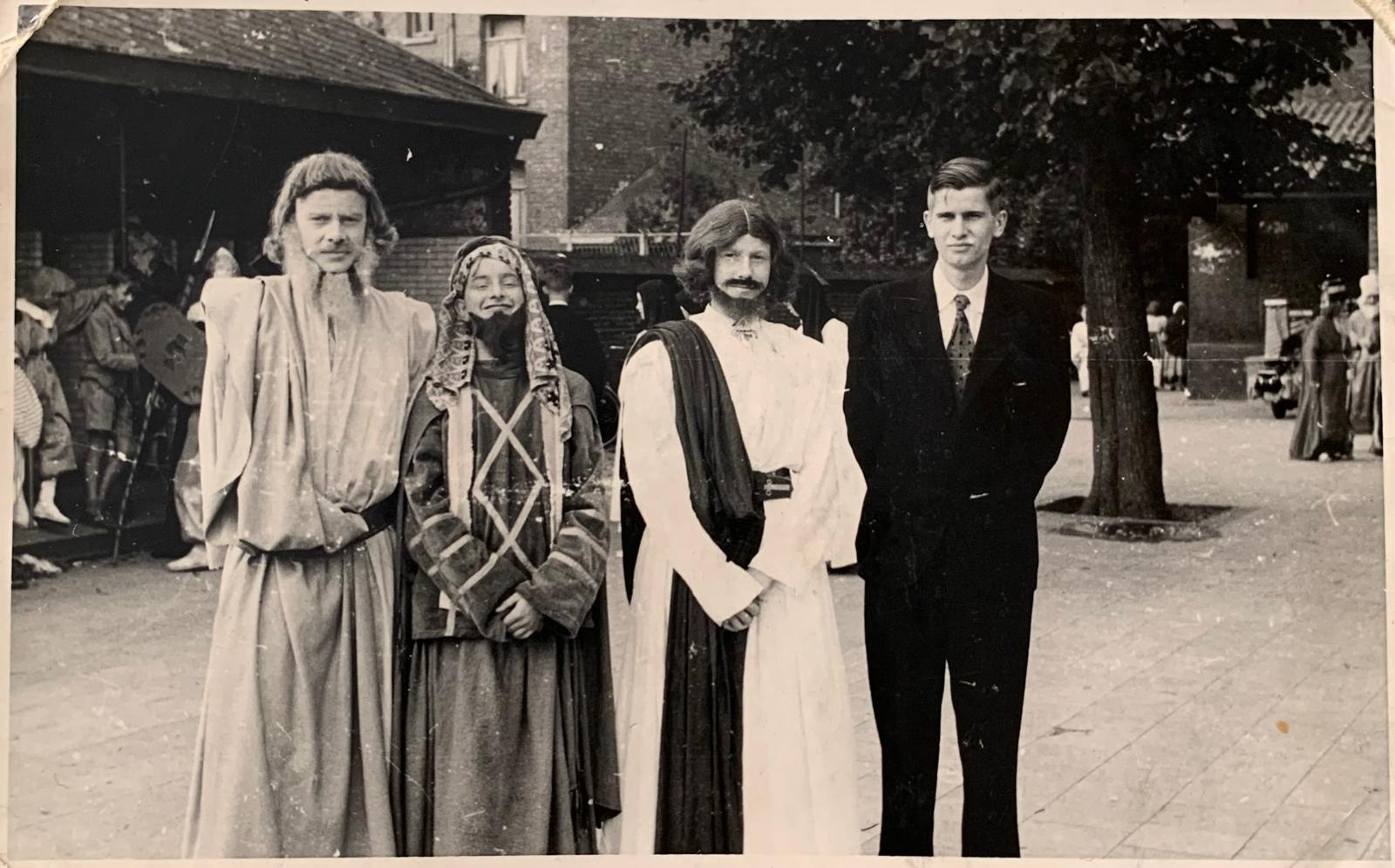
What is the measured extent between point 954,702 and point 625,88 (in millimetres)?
2109

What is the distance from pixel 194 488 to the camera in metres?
3.85

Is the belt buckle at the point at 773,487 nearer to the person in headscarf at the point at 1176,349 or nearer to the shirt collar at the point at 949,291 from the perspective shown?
the shirt collar at the point at 949,291

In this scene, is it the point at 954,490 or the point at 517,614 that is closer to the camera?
the point at 517,614

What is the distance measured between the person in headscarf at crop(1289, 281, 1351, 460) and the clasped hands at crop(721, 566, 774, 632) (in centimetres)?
167

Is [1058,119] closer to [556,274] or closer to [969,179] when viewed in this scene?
[969,179]

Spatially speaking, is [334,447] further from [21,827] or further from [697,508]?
[21,827]

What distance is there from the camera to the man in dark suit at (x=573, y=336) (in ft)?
12.6

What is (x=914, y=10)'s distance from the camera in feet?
12.9

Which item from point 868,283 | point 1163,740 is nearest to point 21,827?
point 868,283

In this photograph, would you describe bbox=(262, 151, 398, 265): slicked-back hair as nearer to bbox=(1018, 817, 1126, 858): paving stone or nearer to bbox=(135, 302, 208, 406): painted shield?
bbox=(135, 302, 208, 406): painted shield

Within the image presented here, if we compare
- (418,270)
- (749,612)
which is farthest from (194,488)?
(749,612)

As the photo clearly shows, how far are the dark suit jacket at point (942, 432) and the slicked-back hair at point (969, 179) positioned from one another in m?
0.25

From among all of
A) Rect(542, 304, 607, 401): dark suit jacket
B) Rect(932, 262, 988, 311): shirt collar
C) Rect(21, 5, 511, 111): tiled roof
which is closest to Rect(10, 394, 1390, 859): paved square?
Rect(932, 262, 988, 311): shirt collar

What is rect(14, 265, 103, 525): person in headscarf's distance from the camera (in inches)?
152
